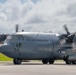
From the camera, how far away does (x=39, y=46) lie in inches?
2090

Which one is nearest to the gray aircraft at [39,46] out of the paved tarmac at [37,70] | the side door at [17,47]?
the side door at [17,47]

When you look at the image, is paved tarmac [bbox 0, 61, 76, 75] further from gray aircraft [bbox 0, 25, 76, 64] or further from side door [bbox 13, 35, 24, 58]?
gray aircraft [bbox 0, 25, 76, 64]

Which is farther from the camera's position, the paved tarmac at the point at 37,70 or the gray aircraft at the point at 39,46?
the gray aircraft at the point at 39,46

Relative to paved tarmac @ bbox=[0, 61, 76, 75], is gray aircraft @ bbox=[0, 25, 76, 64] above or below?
above

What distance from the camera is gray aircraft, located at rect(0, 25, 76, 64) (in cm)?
5175

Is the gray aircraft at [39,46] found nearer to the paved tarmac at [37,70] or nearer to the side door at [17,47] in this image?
the side door at [17,47]

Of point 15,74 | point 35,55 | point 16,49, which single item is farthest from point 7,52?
point 15,74

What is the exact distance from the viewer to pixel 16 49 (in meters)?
51.7

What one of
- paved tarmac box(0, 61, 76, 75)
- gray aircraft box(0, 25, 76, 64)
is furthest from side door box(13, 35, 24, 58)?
paved tarmac box(0, 61, 76, 75)

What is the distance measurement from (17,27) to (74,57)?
1270cm

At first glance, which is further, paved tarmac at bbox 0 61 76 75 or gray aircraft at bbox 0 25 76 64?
gray aircraft at bbox 0 25 76 64

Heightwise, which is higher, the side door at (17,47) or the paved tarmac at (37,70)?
the side door at (17,47)

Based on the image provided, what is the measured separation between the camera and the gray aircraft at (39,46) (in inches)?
2037

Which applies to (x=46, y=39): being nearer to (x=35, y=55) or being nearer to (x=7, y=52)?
(x=35, y=55)
